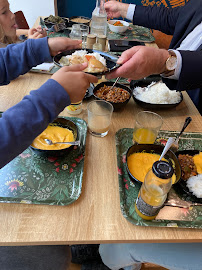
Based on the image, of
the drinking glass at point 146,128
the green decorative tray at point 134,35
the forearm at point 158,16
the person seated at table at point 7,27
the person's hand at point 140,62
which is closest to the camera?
the drinking glass at point 146,128

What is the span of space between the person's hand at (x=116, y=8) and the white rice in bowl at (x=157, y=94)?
1263 mm

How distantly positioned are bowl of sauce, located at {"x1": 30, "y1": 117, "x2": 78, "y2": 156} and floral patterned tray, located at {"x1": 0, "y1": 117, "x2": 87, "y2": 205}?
5cm

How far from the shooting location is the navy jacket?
114 centimetres

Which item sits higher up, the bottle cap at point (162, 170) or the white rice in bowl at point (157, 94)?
the bottle cap at point (162, 170)

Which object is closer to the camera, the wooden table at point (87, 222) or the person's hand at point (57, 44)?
the wooden table at point (87, 222)

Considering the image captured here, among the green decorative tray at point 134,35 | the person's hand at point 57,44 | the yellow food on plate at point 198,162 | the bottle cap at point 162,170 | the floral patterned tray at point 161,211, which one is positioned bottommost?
the floral patterned tray at point 161,211

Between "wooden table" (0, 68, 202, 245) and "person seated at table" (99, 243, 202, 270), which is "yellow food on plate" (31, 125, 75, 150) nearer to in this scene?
"wooden table" (0, 68, 202, 245)

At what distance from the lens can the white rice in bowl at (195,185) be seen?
0.78 metres

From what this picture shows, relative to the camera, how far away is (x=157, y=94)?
4.21 ft

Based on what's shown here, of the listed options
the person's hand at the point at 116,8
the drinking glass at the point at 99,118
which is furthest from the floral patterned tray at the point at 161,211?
the person's hand at the point at 116,8

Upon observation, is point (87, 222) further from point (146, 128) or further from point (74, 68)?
point (74, 68)

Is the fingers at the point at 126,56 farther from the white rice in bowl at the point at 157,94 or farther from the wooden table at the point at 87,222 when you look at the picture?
the wooden table at the point at 87,222

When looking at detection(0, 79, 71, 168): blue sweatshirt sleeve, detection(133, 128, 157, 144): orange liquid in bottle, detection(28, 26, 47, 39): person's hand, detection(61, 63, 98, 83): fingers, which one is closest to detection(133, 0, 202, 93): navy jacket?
detection(133, 128, 157, 144): orange liquid in bottle

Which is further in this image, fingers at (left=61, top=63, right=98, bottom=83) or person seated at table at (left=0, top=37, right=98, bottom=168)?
fingers at (left=61, top=63, right=98, bottom=83)
